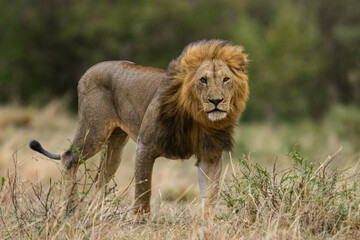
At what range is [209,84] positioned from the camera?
4.45 meters

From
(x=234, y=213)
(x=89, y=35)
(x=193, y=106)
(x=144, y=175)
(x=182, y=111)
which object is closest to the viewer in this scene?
(x=234, y=213)

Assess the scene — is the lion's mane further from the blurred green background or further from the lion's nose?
the blurred green background

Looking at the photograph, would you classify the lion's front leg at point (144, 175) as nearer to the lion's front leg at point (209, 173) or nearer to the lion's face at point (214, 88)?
the lion's front leg at point (209, 173)

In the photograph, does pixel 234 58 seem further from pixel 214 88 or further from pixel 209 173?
pixel 209 173

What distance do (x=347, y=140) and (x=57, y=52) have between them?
11560 millimetres

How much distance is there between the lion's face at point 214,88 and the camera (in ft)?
14.4

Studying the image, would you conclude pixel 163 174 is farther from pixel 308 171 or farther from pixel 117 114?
pixel 308 171

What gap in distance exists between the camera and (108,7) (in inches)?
909

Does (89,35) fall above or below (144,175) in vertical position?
below

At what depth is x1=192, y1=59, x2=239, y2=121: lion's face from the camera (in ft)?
14.4

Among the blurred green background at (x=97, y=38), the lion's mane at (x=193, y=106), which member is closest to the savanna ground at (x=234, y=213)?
Answer: the lion's mane at (x=193, y=106)

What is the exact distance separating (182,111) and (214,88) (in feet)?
1.34

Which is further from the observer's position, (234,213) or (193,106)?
(193,106)

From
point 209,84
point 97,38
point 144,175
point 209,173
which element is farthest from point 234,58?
point 97,38
